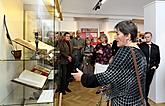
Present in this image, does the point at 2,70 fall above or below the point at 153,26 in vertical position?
below

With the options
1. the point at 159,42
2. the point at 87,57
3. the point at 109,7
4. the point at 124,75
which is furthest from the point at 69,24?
the point at 124,75

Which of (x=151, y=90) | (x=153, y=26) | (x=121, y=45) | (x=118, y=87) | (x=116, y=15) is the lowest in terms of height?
(x=151, y=90)

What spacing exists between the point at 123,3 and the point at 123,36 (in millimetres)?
9086

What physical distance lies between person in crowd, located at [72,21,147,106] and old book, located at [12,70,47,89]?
34 cm

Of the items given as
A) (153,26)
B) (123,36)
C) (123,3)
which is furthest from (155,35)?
(123,3)

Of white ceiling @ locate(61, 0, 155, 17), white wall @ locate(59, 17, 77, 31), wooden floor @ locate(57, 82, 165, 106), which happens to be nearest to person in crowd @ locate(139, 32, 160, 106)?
wooden floor @ locate(57, 82, 165, 106)

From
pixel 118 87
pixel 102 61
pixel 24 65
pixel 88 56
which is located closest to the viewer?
pixel 118 87

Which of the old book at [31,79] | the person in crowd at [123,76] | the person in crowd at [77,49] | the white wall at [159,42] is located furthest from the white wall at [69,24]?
the person in crowd at [123,76]

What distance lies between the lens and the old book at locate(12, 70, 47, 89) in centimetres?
182

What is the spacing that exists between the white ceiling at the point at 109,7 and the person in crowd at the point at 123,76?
8.49m

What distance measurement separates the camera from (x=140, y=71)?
1.66 metres

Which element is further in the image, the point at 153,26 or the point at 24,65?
the point at 153,26

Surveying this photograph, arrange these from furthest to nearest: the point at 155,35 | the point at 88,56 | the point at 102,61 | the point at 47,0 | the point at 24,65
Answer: the point at 88,56
the point at 102,61
the point at 155,35
the point at 47,0
the point at 24,65

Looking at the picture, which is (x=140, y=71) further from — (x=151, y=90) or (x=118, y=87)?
(x=151, y=90)
